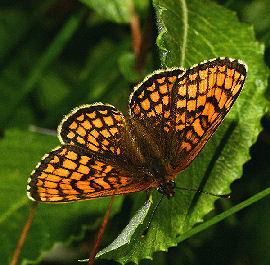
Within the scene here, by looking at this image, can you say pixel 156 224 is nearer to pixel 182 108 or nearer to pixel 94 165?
pixel 94 165

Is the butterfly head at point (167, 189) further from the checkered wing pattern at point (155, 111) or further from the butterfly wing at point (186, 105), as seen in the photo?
the checkered wing pattern at point (155, 111)

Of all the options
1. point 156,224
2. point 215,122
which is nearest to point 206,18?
point 215,122

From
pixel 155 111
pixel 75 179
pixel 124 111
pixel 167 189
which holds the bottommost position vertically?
pixel 167 189

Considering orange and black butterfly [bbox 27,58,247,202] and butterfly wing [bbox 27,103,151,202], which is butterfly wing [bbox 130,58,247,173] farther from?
butterfly wing [bbox 27,103,151,202]

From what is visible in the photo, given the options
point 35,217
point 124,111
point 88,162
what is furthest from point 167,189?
point 124,111

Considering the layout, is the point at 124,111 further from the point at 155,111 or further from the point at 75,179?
the point at 75,179

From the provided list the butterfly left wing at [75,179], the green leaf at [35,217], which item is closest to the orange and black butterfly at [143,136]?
the butterfly left wing at [75,179]
